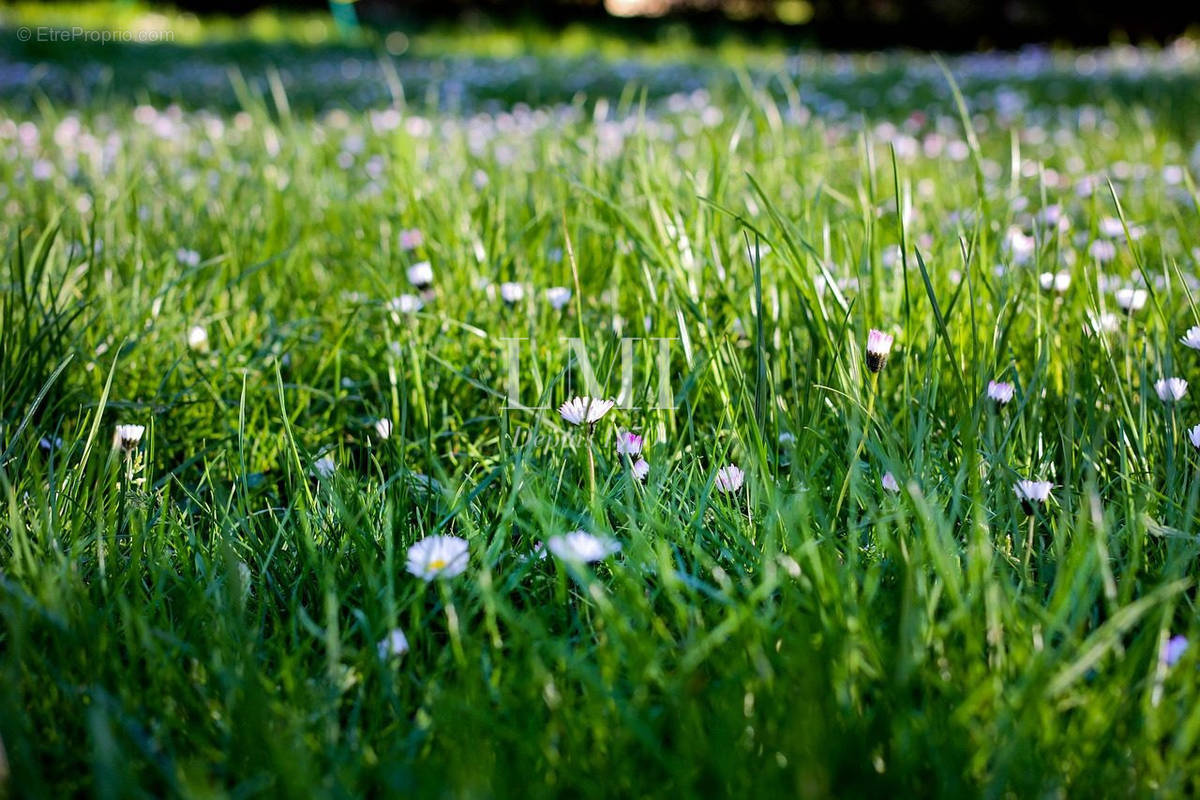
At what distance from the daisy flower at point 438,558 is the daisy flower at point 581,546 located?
112mm

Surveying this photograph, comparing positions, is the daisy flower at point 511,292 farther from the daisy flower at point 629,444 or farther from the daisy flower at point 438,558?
the daisy flower at point 438,558

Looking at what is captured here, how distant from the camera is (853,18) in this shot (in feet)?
52.9

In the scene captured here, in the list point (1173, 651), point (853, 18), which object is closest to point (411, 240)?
point (1173, 651)

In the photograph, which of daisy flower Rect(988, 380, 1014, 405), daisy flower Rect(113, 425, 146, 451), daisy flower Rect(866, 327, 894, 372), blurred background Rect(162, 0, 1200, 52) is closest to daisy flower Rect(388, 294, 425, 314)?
daisy flower Rect(113, 425, 146, 451)

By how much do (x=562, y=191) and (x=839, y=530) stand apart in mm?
1407

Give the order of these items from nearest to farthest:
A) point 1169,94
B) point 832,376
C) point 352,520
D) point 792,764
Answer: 1. point 792,764
2. point 352,520
3. point 832,376
4. point 1169,94

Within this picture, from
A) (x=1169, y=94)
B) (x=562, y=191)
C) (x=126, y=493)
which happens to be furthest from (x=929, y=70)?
(x=126, y=493)

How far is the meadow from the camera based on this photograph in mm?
950

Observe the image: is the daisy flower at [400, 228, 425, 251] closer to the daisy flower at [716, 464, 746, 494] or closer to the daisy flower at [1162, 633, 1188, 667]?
the daisy flower at [716, 464, 746, 494]

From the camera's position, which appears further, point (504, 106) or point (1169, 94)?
point (504, 106)

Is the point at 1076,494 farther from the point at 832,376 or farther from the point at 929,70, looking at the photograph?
the point at 929,70

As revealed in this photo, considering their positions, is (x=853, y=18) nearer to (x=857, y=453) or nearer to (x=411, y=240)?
(x=411, y=240)

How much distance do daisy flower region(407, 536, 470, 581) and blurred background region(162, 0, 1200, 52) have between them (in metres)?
14.2

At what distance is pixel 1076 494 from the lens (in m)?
1.38
